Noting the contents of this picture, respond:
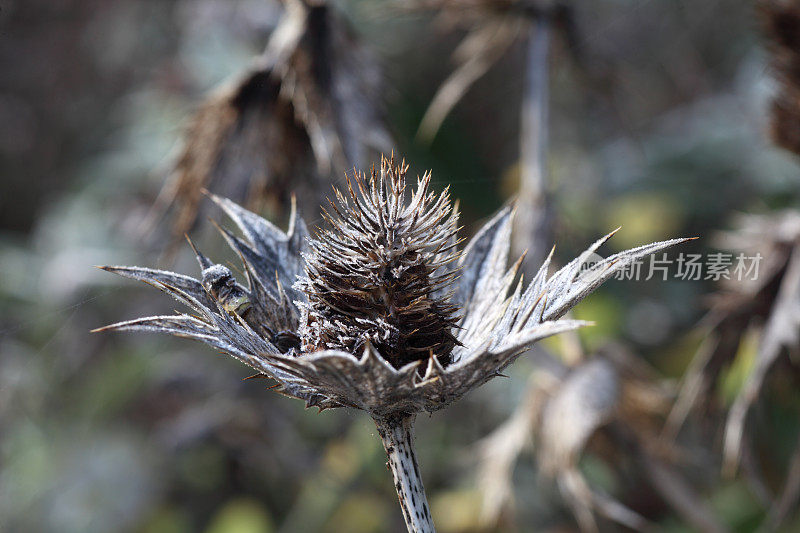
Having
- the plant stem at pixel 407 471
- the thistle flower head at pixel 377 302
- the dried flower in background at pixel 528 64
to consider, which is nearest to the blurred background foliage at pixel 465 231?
the dried flower in background at pixel 528 64

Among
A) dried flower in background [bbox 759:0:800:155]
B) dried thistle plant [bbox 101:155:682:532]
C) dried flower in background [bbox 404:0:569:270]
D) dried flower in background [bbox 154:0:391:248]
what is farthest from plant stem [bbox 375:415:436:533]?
dried flower in background [bbox 759:0:800:155]

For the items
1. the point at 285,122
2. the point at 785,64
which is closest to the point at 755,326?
the point at 785,64

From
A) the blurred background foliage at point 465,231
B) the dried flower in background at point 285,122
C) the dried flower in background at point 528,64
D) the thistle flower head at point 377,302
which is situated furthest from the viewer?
the blurred background foliage at point 465,231

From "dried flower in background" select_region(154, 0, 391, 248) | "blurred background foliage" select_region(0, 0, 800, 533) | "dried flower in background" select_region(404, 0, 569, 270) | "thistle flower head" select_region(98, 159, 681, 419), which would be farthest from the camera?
"blurred background foliage" select_region(0, 0, 800, 533)

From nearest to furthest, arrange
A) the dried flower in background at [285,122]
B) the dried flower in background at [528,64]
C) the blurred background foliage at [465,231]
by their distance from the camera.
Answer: the dried flower in background at [285,122] < the dried flower in background at [528,64] < the blurred background foliage at [465,231]

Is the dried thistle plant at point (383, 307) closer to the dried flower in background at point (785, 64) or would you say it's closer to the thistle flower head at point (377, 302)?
the thistle flower head at point (377, 302)

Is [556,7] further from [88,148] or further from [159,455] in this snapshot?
[88,148]

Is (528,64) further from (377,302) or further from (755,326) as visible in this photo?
(377,302)

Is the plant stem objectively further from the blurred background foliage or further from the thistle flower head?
the blurred background foliage
